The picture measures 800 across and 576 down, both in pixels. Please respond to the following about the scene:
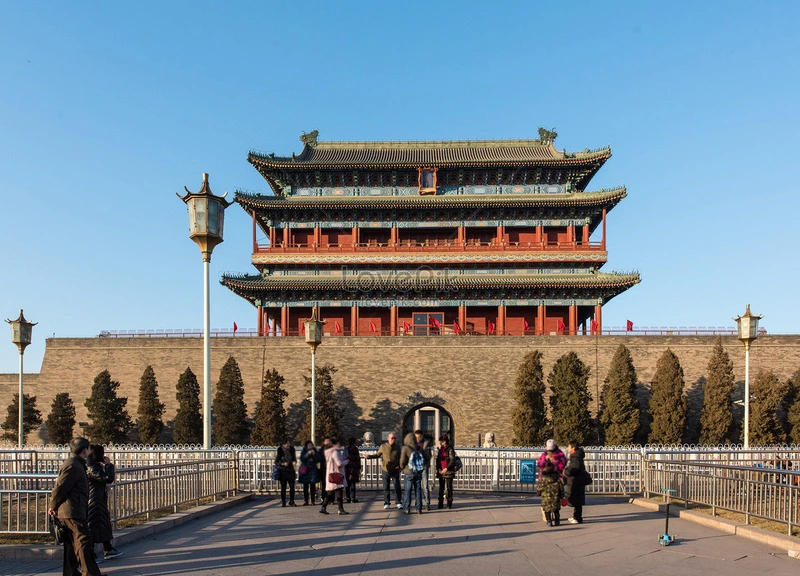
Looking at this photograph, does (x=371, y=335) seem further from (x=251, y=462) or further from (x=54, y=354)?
(x=251, y=462)

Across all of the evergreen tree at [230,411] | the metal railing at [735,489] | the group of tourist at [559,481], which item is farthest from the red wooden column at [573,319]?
the group of tourist at [559,481]

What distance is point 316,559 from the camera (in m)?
8.05

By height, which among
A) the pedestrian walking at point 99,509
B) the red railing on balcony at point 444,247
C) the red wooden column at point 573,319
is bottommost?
the pedestrian walking at point 99,509

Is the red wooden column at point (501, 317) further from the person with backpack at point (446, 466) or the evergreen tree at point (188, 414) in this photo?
the person with backpack at point (446, 466)

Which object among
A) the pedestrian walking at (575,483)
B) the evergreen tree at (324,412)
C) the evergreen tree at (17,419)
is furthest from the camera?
the evergreen tree at (17,419)

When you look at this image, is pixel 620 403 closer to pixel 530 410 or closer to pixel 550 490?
pixel 530 410

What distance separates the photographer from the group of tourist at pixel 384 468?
39.3 ft

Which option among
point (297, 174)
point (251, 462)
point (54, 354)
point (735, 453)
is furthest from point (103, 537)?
point (297, 174)

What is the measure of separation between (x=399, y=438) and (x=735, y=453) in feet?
58.4

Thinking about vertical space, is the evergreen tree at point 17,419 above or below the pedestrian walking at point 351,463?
below

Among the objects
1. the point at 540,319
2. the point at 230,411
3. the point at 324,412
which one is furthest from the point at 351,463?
the point at 540,319

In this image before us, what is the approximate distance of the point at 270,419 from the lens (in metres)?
29.3

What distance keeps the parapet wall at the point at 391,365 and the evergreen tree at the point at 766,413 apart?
12.1ft

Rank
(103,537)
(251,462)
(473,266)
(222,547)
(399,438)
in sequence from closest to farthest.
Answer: (103,537) < (222,547) < (251,462) < (399,438) < (473,266)
